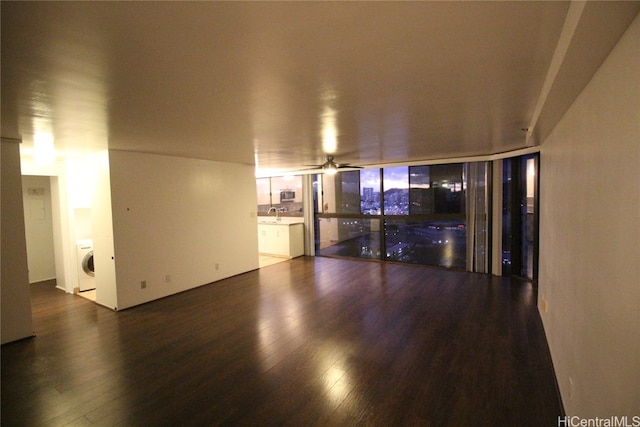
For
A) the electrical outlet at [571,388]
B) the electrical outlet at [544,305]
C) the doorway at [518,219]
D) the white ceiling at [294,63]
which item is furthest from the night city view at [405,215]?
the electrical outlet at [571,388]

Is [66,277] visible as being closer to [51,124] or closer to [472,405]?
[51,124]

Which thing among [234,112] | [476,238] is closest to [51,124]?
[234,112]

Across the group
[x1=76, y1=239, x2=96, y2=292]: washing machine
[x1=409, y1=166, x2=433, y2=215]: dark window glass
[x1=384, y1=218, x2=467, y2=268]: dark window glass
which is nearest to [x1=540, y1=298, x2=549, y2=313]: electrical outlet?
[x1=384, y1=218, x2=467, y2=268]: dark window glass

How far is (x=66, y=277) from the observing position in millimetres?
5113

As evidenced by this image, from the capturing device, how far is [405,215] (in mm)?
6555

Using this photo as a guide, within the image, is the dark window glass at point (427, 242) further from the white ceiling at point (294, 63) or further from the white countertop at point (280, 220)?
the white ceiling at point (294, 63)

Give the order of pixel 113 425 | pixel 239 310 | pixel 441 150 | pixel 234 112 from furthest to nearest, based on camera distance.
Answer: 1. pixel 441 150
2. pixel 239 310
3. pixel 234 112
4. pixel 113 425

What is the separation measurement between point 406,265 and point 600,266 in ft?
16.6

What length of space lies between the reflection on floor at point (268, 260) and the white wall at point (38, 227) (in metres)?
4.41

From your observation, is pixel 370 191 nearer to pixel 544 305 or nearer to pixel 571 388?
pixel 544 305

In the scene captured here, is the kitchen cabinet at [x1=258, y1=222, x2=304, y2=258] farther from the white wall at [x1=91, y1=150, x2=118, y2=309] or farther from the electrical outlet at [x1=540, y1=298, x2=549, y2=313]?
the electrical outlet at [x1=540, y1=298, x2=549, y2=313]

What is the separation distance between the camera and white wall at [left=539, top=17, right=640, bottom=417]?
108cm

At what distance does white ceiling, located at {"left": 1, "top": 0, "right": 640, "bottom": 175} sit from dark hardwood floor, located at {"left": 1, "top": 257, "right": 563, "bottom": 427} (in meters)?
2.29

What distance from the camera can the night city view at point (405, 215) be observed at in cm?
611
